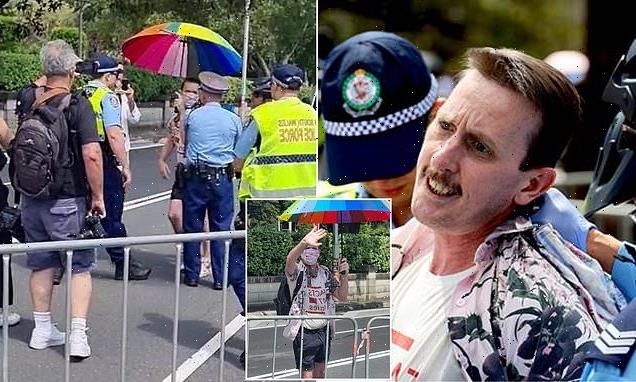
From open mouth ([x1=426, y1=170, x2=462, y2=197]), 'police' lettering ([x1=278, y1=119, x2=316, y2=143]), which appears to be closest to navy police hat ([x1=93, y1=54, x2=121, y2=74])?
'police' lettering ([x1=278, y1=119, x2=316, y2=143])

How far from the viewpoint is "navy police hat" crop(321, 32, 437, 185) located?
272 cm

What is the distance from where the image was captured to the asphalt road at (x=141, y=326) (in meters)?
3.01

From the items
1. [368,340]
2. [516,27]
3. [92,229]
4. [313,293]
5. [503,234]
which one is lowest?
[368,340]

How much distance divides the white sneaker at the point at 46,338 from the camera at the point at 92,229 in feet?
0.99

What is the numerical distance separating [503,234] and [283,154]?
25.7 inches

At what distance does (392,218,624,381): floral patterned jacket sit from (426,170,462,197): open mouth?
0.54 feet

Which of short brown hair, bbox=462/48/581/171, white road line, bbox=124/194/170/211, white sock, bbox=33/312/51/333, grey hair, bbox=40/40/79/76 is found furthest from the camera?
white sock, bbox=33/312/51/333

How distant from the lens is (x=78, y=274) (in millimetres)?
3012

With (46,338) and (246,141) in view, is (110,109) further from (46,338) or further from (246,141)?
(46,338)

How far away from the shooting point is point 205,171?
2951mm

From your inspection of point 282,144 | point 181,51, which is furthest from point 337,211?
point 181,51

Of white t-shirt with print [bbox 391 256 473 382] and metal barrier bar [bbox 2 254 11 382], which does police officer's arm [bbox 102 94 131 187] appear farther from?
white t-shirt with print [bbox 391 256 473 382]

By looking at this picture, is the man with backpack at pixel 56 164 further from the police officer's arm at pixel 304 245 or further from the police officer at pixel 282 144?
the police officer's arm at pixel 304 245

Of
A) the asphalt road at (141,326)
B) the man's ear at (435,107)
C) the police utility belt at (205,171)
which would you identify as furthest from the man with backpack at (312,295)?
the man's ear at (435,107)
